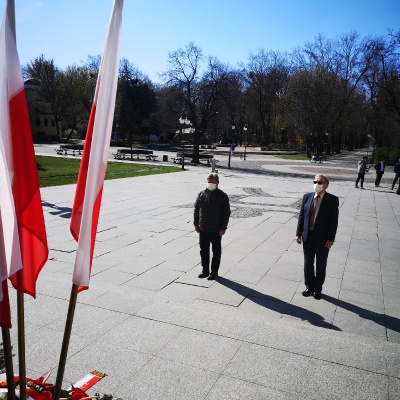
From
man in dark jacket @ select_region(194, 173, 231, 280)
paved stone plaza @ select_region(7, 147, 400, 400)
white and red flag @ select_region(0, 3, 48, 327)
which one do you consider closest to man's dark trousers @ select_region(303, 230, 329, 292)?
paved stone plaza @ select_region(7, 147, 400, 400)

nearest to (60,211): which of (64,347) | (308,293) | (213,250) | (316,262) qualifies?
(213,250)

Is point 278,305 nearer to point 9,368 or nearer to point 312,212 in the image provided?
point 312,212

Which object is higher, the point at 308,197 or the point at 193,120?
the point at 193,120

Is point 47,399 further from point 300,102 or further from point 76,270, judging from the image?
point 300,102

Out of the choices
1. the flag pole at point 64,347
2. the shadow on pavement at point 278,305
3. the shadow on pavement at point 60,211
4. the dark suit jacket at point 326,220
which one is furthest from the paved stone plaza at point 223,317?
the flag pole at point 64,347

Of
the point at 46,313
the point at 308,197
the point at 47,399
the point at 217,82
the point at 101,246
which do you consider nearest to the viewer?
the point at 47,399

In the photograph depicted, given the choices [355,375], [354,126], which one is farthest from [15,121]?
[354,126]

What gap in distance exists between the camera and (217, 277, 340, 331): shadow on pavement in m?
5.22

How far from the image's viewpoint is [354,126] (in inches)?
2410

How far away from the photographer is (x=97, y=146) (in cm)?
222

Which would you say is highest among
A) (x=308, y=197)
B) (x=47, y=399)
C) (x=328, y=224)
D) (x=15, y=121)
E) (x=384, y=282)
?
(x=15, y=121)

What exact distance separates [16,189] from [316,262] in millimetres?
4825

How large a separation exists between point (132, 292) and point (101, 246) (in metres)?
3.05

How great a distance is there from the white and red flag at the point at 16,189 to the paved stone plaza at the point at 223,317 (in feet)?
4.99
